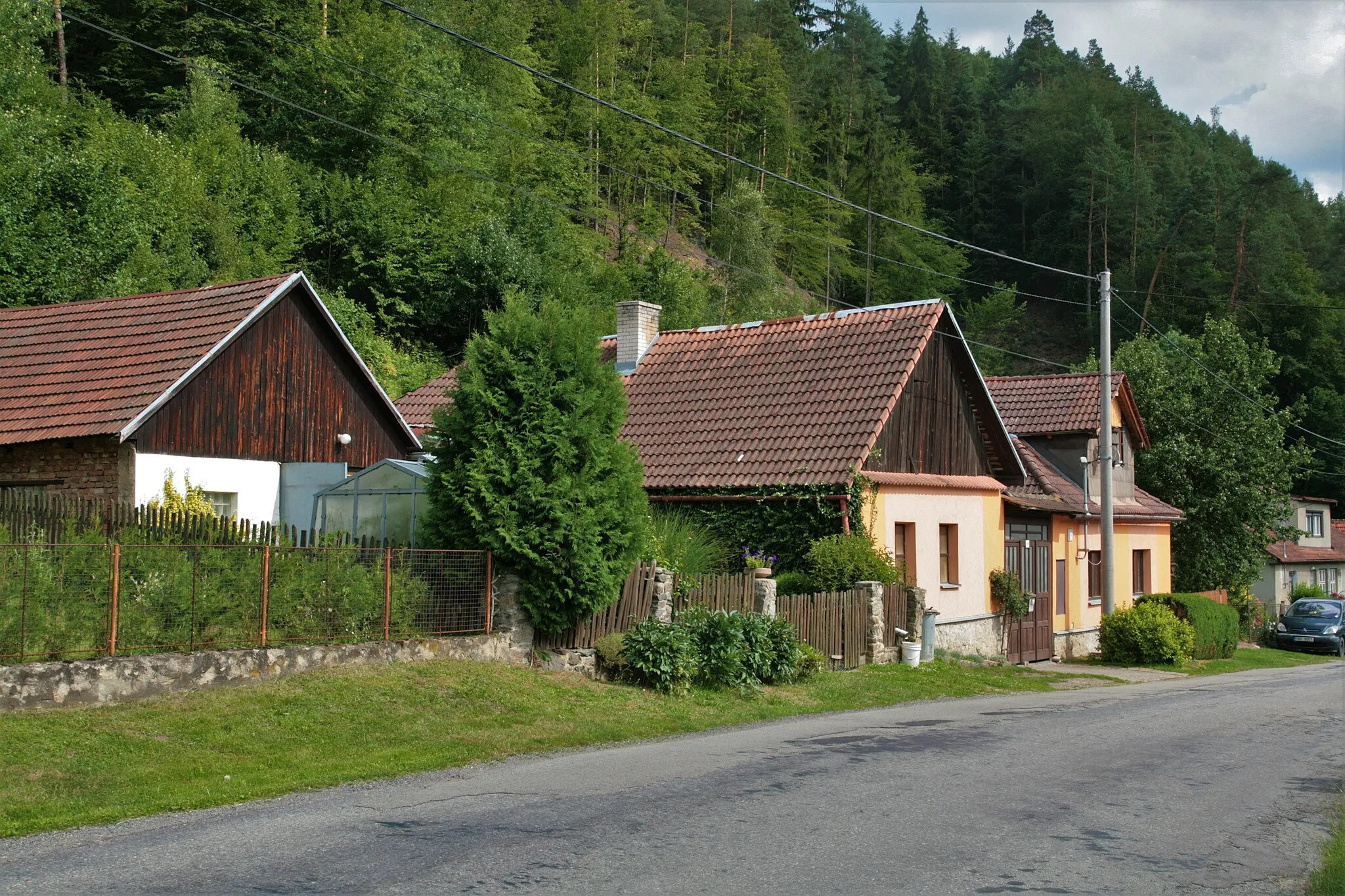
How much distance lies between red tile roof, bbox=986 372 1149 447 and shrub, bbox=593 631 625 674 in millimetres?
20717

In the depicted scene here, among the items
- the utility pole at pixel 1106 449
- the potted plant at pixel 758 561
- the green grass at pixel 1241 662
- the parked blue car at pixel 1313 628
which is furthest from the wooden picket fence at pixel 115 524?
the parked blue car at pixel 1313 628

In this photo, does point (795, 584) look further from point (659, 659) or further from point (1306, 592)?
point (1306, 592)

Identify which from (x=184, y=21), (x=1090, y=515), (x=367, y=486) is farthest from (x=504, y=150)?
(x=367, y=486)

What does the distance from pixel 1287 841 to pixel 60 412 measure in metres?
17.1

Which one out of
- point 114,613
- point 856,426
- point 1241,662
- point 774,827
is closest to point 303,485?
point 114,613

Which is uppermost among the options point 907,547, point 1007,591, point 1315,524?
point 1315,524

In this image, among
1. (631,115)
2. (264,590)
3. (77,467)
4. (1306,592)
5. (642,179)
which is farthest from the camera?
(642,179)

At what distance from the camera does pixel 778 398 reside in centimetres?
2498

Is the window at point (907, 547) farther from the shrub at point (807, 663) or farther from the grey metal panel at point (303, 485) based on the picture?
the grey metal panel at point (303, 485)

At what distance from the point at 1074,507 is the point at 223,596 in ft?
76.3

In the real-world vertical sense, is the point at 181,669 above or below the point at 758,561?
below

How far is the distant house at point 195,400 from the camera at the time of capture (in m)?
18.4

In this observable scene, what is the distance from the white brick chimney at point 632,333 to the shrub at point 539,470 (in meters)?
11.8

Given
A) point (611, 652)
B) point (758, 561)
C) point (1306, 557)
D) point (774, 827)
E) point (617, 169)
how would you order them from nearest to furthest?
point (774, 827) → point (611, 652) → point (758, 561) → point (1306, 557) → point (617, 169)
